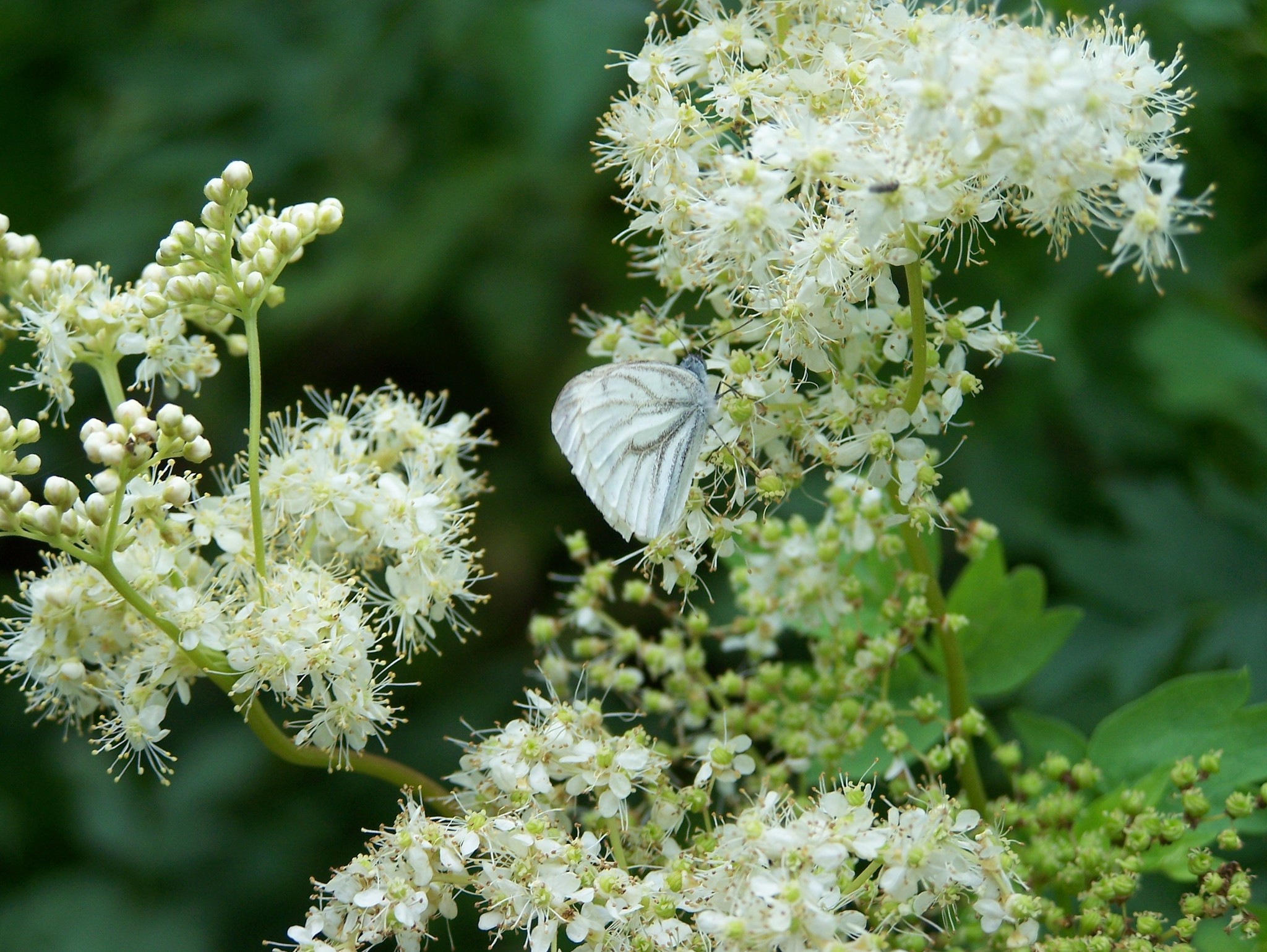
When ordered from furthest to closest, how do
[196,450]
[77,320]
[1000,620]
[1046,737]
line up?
[1000,620]
[1046,737]
[77,320]
[196,450]

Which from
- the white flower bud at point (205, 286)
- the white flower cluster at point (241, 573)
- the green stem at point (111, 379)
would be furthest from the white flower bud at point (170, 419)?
the green stem at point (111, 379)

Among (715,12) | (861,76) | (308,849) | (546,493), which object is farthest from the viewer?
(546,493)

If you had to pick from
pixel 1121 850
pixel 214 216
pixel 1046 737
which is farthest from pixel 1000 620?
pixel 214 216

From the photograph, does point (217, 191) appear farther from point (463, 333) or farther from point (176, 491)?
point (463, 333)

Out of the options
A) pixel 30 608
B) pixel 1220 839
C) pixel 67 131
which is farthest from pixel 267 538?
pixel 67 131

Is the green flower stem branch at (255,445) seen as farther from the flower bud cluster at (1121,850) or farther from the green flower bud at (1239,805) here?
the green flower bud at (1239,805)

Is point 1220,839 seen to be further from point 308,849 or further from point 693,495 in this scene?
point 308,849
